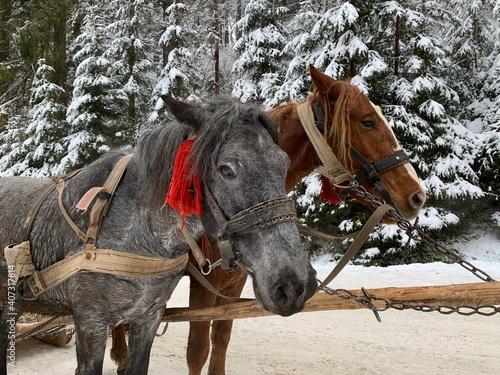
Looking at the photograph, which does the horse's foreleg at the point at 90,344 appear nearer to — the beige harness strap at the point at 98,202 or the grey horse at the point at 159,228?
the grey horse at the point at 159,228

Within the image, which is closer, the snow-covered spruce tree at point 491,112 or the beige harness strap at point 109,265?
the beige harness strap at point 109,265

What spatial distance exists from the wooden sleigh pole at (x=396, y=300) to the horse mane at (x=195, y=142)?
91 cm

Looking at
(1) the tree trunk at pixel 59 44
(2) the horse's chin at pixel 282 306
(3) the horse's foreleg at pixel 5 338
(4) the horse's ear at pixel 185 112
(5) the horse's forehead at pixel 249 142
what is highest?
(1) the tree trunk at pixel 59 44

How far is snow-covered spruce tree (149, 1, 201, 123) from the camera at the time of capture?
470 inches

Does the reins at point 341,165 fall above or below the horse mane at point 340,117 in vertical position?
below

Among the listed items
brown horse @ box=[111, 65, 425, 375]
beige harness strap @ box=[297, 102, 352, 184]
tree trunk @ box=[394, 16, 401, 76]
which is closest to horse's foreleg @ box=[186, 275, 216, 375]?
brown horse @ box=[111, 65, 425, 375]

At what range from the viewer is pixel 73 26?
13.1 m

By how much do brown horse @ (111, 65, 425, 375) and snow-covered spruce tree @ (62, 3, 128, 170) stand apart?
8.70 meters

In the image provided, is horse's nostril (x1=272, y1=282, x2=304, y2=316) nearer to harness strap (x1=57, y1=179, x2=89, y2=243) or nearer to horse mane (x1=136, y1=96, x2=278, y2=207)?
horse mane (x1=136, y1=96, x2=278, y2=207)

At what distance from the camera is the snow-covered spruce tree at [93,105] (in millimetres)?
11188

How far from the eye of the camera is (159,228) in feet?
6.77

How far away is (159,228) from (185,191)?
0.34m

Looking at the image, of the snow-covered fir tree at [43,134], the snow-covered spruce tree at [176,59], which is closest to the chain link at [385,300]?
the snow-covered spruce tree at [176,59]

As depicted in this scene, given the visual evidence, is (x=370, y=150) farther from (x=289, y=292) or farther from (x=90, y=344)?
(x=90, y=344)
